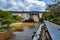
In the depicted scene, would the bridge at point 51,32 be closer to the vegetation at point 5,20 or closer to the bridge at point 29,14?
the vegetation at point 5,20

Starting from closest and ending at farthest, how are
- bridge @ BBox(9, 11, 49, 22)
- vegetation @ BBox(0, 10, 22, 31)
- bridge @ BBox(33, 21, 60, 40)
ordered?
bridge @ BBox(33, 21, 60, 40) < vegetation @ BBox(0, 10, 22, 31) < bridge @ BBox(9, 11, 49, 22)

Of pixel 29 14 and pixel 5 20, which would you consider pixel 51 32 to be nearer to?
pixel 5 20

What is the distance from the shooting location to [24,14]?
4793 inches

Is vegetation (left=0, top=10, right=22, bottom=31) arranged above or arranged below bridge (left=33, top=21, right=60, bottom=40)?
below

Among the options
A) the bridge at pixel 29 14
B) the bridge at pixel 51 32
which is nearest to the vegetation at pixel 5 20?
the bridge at pixel 51 32

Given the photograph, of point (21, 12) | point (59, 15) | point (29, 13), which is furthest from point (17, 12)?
point (59, 15)

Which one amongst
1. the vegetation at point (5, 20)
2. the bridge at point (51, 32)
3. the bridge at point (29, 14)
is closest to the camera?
the bridge at point (51, 32)

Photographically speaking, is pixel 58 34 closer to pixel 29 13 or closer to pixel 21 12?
pixel 29 13

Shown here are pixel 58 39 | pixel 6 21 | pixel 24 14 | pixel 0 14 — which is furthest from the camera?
pixel 24 14

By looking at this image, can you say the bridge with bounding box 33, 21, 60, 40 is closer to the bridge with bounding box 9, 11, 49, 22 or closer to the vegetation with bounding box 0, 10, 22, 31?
the vegetation with bounding box 0, 10, 22, 31

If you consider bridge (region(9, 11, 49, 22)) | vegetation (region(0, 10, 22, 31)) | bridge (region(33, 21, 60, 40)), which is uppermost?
bridge (region(33, 21, 60, 40))

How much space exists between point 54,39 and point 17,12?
121318 millimetres

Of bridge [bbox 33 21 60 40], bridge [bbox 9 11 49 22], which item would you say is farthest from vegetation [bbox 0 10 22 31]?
bridge [bbox 9 11 49 22]

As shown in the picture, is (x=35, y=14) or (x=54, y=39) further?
(x=35, y=14)
